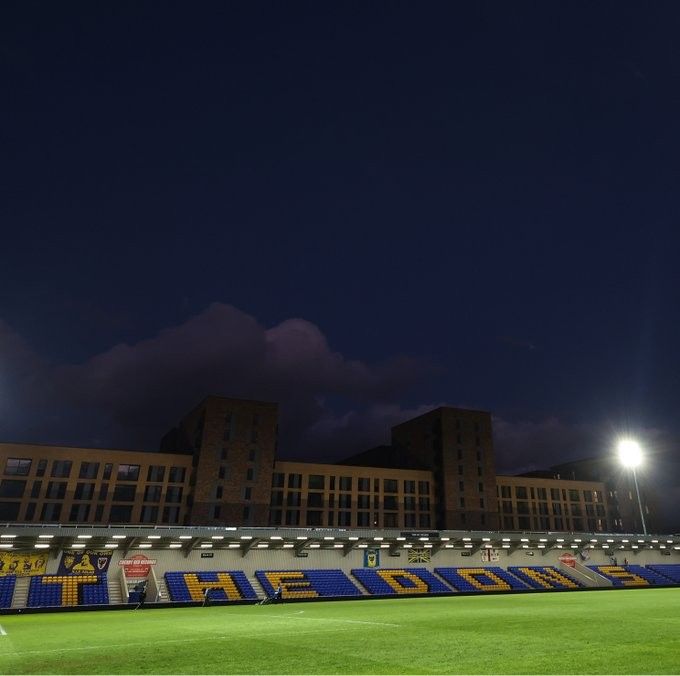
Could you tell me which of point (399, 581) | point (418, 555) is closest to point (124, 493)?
point (418, 555)

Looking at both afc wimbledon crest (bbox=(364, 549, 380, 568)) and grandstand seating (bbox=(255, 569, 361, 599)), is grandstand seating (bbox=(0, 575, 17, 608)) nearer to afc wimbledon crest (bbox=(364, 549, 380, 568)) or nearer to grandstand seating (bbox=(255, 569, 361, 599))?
grandstand seating (bbox=(255, 569, 361, 599))

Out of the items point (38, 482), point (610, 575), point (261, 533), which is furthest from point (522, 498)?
point (38, 482)

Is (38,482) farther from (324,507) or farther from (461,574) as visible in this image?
(461,574)

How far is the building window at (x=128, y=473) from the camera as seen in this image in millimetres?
85812

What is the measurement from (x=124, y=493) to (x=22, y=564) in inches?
1881

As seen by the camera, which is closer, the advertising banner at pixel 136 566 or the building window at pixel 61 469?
the advertising banner at pixel 136 566

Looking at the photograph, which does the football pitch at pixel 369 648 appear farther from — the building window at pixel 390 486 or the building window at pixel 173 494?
the building window at pixel 390 486

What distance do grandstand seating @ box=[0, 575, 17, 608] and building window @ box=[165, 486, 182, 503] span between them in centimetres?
5007

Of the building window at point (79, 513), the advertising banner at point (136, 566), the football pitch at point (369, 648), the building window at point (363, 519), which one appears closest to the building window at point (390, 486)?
the building window at point (363, 519)

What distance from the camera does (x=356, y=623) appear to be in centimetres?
2134

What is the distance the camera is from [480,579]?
53.0m

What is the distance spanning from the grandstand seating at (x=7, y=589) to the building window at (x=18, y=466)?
47.6 metres

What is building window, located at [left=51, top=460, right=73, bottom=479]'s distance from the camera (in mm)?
81625

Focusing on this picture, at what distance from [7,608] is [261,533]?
19.2 m
